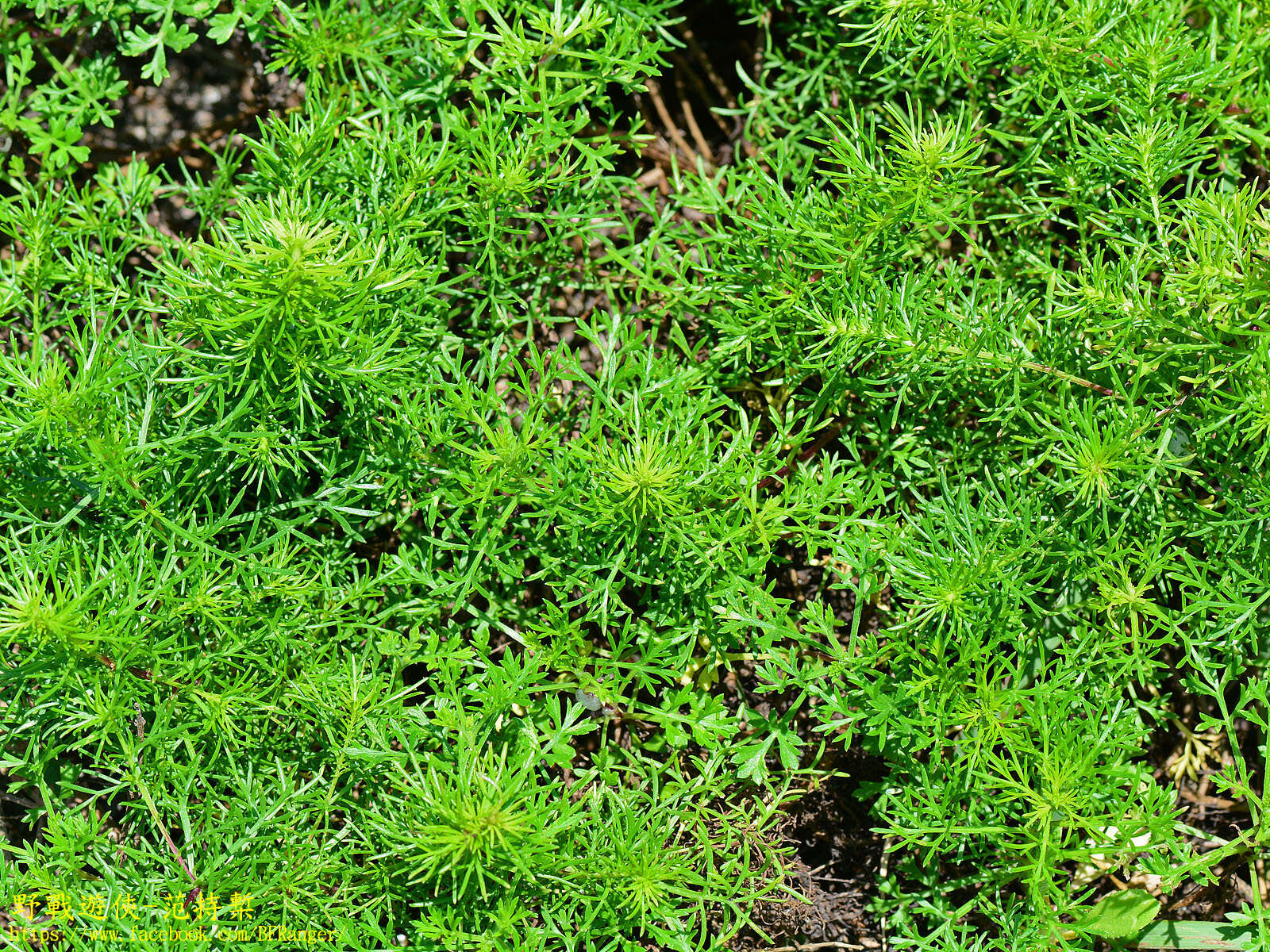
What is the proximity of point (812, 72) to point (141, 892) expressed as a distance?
2.82 metres

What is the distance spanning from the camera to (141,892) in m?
2.37

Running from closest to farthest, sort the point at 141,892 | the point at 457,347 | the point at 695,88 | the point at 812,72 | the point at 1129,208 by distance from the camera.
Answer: the point at 141,892, the point at 1129,208, the point at 457,347, the point at 812,72, the point at 695,88

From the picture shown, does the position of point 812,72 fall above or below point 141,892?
above

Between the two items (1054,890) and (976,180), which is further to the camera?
(976,180)

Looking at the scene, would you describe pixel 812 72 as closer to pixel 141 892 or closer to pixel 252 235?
pixel 252 235

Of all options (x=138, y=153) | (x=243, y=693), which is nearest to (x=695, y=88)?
(x=138, y=153)

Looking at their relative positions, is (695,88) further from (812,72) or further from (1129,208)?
(1129,208)

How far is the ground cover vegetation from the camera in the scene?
2393mm

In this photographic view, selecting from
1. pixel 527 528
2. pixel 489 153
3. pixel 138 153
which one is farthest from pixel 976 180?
pixel 138 153

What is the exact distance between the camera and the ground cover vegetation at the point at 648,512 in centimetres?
239

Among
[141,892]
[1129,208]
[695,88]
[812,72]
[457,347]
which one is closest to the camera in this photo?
[141,892]

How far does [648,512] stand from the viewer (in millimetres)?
2402

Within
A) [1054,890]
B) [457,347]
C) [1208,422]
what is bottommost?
[1054,890]

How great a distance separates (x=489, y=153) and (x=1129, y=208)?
1.65 m
